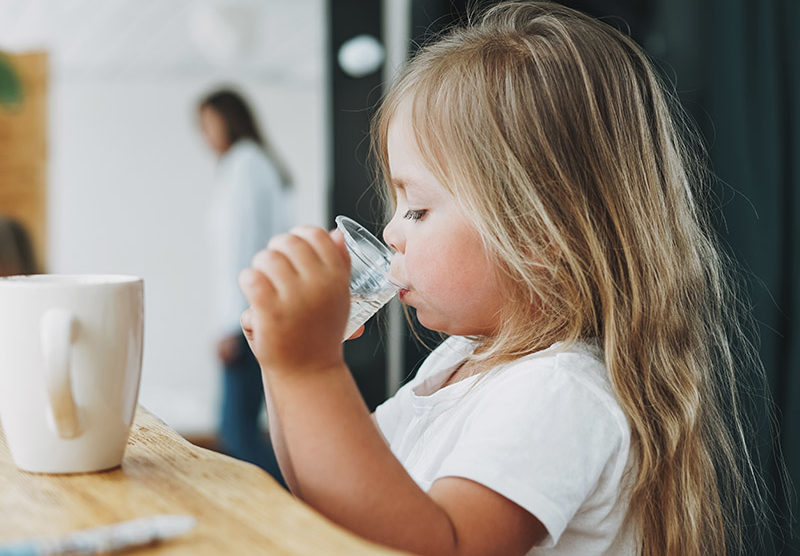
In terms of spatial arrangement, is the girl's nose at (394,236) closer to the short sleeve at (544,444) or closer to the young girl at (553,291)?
the young girl at (553,291)

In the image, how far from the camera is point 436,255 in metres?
0.82

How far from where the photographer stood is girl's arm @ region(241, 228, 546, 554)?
58cm

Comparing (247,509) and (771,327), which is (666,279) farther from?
(771,327)

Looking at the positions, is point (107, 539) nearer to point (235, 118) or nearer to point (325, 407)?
point (325, 407)

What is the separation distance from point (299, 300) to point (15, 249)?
345cm

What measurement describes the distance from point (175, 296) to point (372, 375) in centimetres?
183

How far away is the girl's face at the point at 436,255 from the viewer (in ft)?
2.68

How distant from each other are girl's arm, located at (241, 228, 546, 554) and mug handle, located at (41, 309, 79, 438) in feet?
0.36

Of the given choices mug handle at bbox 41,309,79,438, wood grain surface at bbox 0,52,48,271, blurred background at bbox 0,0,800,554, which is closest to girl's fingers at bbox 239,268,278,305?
mug handle at bbox 41,309,79,438

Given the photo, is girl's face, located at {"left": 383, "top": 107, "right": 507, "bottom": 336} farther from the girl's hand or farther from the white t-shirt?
the girl's hand

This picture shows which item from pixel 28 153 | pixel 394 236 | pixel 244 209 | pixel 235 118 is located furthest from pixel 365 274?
pixel 28 153

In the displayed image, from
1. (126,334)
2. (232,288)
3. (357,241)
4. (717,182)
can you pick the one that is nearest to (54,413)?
(126,334)

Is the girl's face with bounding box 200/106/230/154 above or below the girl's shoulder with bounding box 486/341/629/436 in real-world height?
above

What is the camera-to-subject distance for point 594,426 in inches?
26.9
